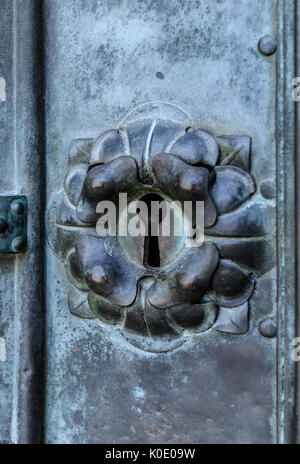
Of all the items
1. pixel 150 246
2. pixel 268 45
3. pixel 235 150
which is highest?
pixel 268 45

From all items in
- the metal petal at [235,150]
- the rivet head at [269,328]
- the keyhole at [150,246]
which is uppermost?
the metal petal at [235,150]

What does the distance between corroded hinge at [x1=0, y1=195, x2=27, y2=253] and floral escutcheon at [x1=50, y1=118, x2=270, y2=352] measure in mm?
96

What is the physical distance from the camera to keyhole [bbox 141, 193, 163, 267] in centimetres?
75

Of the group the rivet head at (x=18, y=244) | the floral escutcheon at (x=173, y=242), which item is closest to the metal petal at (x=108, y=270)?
the floral escutcheon at (x=173, y=242)

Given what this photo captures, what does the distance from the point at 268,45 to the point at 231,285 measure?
0.32 meters

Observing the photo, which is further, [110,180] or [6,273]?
[6,273]

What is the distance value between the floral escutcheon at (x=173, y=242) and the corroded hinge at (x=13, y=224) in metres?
0.10

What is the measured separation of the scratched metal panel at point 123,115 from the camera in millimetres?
719

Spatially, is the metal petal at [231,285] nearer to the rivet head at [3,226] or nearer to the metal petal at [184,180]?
the metal petal at [184,180]

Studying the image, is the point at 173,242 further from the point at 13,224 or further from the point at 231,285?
the point at 13,224

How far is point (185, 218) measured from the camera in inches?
28.3

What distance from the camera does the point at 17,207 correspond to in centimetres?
82

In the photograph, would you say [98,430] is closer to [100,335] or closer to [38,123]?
[100,335]

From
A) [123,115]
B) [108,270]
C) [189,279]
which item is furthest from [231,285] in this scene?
[123,115]
